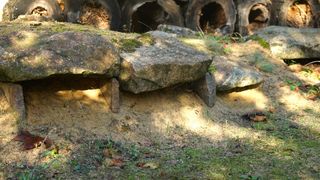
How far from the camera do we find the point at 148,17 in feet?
30.9

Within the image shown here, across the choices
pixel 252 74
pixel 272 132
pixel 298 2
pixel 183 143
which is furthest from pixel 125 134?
pixel 298 2

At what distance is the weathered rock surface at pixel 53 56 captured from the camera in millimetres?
4633

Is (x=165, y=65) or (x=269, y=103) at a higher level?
(x=165, y=65)

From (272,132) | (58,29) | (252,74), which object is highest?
(58,29)

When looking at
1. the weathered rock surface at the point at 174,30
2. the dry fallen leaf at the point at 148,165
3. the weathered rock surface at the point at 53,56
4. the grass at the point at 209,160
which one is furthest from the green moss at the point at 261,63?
the dry fallen leaf at the point at 148,165

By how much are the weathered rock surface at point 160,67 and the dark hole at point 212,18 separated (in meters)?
3.98

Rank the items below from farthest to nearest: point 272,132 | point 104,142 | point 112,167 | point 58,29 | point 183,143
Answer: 1. point 58,29
2. point 272,132
3. point 183,143
4. point 104,142
5. point 112,167

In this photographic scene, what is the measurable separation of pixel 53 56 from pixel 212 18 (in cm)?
598

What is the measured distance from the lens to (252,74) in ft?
22.2

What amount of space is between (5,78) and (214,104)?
9.61 feet

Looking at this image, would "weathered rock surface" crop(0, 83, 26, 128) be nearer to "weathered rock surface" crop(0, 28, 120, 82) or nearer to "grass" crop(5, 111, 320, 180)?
"weathered rock surface" crop(0, 28, 120, 82)

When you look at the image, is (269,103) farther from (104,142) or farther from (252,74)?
(104,142)

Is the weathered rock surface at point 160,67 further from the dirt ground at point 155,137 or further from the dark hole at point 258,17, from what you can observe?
the dark hole at point 258,17

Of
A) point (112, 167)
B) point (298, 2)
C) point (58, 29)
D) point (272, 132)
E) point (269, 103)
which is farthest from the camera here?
point (298, 2)
